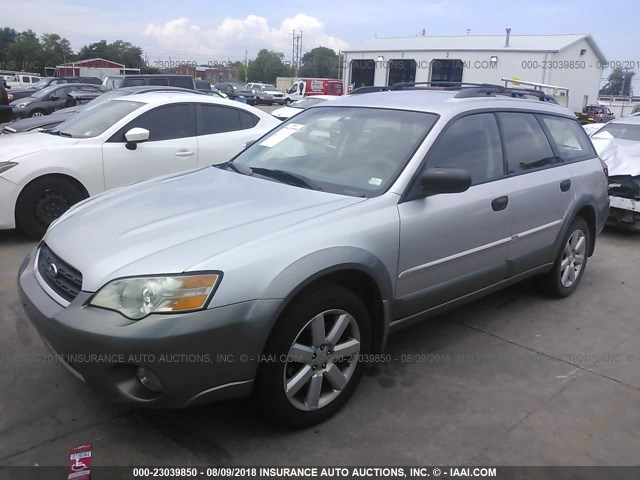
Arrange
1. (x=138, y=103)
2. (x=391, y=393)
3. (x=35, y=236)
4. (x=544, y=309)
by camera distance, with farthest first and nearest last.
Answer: (x=138, y=103) → (x=35, y=236) → (x=544, y=309) → (x=391, y=393)

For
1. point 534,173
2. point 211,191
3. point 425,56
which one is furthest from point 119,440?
point 425,56

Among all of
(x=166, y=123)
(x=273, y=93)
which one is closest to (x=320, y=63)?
(x=273, y=93)

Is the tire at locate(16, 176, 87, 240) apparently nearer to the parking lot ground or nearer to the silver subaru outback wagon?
the parking lot ground

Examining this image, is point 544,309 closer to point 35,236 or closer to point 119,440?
point 119,440

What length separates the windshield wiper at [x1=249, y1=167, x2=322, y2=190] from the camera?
10.9 ft

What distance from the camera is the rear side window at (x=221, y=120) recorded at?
6746 mm

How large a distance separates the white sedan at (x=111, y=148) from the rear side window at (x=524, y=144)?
3707mm

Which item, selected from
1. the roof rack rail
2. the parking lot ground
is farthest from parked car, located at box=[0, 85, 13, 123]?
the roof rack rail

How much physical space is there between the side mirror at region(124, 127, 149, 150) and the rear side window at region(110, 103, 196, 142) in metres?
0.14

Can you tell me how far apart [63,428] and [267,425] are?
1.01m

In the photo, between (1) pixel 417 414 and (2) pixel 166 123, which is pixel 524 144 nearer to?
(1) pixel 417 414

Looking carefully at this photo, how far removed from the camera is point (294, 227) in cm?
271

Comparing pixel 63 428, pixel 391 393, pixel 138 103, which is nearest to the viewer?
pixel 63 428

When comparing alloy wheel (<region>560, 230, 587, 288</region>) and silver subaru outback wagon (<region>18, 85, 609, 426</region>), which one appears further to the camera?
alloy wheel (<region>560, 230, 587, 288</region>)
